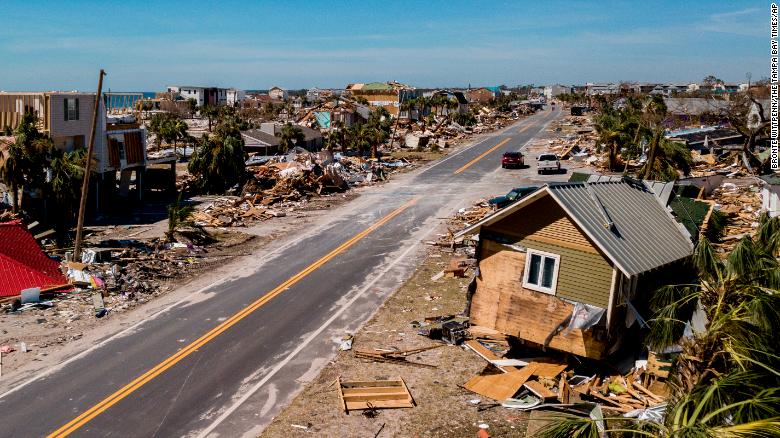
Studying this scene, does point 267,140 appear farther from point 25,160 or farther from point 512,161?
point 25,160

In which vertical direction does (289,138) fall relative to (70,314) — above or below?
above

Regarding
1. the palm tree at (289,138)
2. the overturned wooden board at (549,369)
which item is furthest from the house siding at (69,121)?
the overturned wooden board at (549,369)

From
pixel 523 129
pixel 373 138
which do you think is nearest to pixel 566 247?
pixel 373 138

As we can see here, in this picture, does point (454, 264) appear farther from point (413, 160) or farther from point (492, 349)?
point (413, 160)

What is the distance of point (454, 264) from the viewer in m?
26.1

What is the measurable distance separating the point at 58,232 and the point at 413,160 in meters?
39.2

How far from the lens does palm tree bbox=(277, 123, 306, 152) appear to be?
60722 millimetres

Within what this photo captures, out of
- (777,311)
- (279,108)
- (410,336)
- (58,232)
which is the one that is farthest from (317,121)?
→ (777,311)

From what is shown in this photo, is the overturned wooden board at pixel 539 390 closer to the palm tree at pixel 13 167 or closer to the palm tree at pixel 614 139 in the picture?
the palm tree at pixel 13 167

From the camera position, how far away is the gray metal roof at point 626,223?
1477 cm

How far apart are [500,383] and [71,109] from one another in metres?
30.1

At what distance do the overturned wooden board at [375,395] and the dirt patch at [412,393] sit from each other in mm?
176

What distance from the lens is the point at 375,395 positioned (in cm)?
1531

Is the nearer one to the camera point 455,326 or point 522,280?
point 522,280
